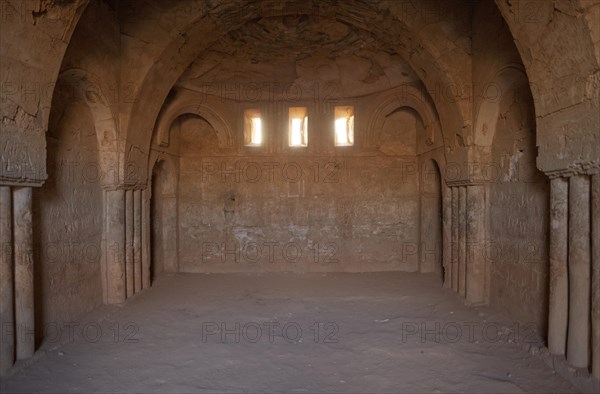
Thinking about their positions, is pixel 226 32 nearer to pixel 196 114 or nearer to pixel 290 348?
pixel 196 114

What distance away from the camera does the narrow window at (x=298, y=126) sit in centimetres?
1038

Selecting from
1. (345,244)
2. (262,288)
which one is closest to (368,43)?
(345,244)

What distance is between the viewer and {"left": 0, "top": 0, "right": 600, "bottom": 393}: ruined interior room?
4.16 m

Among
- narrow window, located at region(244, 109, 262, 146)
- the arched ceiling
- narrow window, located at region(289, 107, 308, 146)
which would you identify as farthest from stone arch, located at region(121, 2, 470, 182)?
narrow window, located at region(289, 107, 308, 146)

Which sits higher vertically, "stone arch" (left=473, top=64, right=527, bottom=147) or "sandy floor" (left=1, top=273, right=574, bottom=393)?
"stone arch" (left=473, top=64, right=527, bottom=147)

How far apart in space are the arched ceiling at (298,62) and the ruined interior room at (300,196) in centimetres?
6

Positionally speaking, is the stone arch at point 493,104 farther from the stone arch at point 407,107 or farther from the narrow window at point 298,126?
the narrow window at point 298,126

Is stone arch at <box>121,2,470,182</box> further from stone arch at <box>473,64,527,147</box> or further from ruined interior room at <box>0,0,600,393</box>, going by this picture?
stone arch at <box>473,64,527,147</box>

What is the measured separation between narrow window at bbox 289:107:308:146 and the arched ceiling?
523 mm

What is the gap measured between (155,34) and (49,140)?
249cm

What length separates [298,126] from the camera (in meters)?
10.6

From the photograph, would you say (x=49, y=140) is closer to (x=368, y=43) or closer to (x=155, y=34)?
(x=155, y=34)

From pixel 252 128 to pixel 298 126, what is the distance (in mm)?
1225

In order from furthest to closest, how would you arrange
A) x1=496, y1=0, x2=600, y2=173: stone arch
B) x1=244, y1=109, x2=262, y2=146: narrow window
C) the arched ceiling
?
x1=244, y1=109, x2=262, y2=146: narrow window < the arched ceiling < x1=496, y1=0, x2=600, y2=173: stone arch
